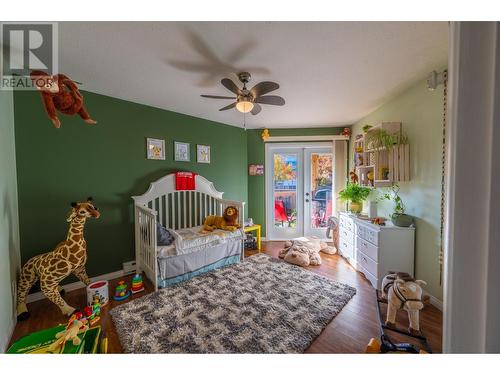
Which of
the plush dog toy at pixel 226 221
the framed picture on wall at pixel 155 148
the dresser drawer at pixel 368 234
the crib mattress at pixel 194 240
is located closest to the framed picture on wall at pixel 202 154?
the framed picture on wall at pixel 155 148

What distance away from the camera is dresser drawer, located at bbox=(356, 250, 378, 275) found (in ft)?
7.36

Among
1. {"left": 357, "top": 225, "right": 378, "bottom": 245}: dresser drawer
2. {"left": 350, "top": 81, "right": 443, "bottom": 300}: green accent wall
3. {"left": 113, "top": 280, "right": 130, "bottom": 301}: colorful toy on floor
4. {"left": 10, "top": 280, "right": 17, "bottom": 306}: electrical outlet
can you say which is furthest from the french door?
{"left": 10, "top": 280, "right": 17, "bottom": 306}: electrical outlet

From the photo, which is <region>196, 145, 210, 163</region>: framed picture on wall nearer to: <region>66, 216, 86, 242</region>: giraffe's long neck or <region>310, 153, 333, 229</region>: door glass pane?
<region>66, 216, 86, 242</region>: giraffe's long neck

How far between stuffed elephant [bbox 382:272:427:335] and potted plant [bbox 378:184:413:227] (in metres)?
0.78

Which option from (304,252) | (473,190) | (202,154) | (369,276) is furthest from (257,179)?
(473,190)

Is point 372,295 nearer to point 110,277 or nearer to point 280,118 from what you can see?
point 280,118

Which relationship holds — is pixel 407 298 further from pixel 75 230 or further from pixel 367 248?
pixel 75 230

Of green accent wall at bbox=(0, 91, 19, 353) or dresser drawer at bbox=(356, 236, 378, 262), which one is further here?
dresser drawer at bbox=(356, 236, 378, 262)

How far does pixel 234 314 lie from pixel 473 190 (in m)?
1.90

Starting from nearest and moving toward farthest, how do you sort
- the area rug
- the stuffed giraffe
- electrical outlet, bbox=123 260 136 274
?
the area rug → the stuffed giraffe → electrical outlet, bbox=123 260 136 274

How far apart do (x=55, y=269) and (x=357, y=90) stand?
11.7 feet

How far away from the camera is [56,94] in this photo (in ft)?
4.21

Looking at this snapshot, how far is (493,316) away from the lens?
323 millimetres
